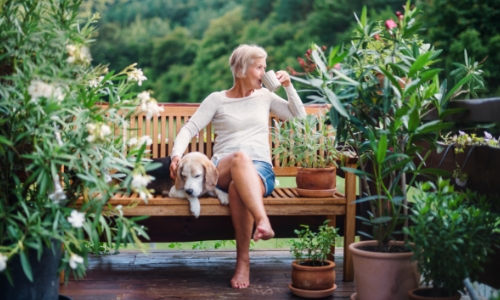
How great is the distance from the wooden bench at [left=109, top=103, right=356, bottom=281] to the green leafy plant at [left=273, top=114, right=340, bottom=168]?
164 millimetres

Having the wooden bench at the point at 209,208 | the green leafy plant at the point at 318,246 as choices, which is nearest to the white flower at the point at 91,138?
the wooden bench at the point at 209,208

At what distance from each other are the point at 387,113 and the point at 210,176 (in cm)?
106

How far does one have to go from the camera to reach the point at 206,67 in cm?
1507

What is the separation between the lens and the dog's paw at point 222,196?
3.24m

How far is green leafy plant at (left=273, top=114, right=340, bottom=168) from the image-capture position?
3.31 m

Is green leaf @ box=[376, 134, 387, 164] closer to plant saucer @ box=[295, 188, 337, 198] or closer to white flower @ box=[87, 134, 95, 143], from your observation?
plant saucer @ box=[295, 188, 337, 198]

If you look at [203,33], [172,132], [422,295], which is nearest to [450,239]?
[422,295]

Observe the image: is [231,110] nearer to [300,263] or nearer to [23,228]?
[300,263]

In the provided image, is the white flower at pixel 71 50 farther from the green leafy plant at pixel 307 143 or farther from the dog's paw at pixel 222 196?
the green leafy plant at pixel 307 143

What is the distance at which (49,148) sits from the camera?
7.47 ft

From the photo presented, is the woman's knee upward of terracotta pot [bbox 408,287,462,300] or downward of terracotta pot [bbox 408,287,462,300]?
upward

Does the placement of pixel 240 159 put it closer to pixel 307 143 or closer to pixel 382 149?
pixel 307 143

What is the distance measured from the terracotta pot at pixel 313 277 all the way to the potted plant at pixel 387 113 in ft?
0.87

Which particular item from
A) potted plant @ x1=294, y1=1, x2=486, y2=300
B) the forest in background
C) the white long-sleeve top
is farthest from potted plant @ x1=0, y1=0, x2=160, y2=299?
the forest in background
